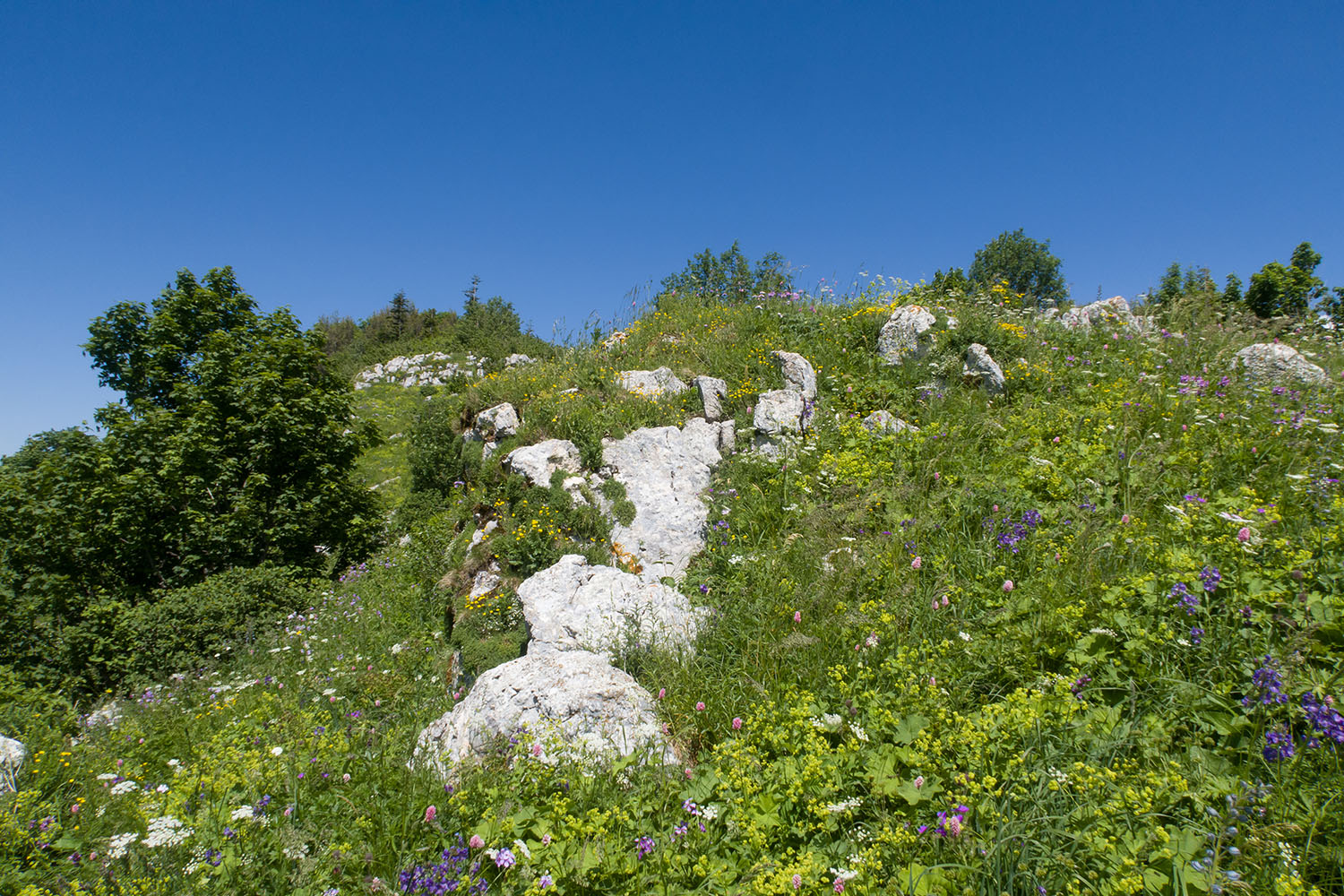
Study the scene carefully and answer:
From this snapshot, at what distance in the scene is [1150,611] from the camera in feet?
10.9

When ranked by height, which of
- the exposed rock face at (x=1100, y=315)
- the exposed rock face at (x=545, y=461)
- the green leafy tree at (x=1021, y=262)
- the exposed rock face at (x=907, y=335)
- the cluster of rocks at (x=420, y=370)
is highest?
the green leafy tree at (x=1021, y=262)

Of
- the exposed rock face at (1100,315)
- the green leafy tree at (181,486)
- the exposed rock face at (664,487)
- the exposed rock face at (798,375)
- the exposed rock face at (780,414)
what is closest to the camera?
the exposed rock face at (664,487)

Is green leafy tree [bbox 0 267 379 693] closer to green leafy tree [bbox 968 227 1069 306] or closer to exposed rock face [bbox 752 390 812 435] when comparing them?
exposed rock face [bbox 752 390 812 435]

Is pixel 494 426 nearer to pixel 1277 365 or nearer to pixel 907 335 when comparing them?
pixel 907 335

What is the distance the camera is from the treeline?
30.9m

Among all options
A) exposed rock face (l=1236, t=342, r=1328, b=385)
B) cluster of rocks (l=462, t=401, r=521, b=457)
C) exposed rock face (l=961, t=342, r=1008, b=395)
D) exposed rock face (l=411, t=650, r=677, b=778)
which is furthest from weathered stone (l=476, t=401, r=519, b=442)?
exposed rock face (l=1236, t=342, r=1328, b=385)

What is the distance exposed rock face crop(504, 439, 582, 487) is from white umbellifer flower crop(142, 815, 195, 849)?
5194 millimetres

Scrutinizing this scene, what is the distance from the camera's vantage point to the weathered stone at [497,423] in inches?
390

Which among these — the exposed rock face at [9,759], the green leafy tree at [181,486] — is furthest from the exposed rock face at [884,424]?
the green leafy tree at [181,486]

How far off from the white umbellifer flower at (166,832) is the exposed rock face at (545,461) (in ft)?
17.0

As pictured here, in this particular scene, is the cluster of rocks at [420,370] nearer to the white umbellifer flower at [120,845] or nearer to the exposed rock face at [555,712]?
the exposed rock face at [555,712]

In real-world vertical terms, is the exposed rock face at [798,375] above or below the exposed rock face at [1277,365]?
above

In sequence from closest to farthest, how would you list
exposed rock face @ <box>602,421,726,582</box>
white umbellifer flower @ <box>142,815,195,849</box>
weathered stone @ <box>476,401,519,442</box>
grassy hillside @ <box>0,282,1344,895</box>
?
grassy hillside @ <box>0,282,1344,895</box> → white umbellifer flower @ <box>142,815,195,849</box> → exposed rock face @ <box>602,421,726,582</box> → weathered stone @ <box>476,401,519,442</box>

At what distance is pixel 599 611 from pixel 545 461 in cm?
343
